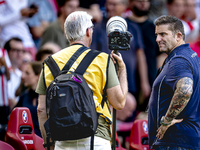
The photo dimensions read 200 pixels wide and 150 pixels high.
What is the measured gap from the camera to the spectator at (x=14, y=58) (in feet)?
18.9

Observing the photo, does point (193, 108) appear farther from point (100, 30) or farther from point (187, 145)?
point (100, 30)

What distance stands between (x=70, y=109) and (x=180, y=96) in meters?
0.91

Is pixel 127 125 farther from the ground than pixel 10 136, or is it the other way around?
pixel 10 136

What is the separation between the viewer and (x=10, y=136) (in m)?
3.57

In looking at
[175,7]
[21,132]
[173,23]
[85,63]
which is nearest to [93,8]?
[175,7]

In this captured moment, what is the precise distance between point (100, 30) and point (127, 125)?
1.56 m

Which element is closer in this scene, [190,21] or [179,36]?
[179,36]

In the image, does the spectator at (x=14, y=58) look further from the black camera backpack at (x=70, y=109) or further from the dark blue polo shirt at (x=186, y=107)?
the black camera backpack at (x=70, y=109)

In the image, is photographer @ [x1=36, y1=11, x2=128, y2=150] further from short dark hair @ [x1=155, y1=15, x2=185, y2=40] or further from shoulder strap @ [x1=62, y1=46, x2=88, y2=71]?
short dark hair @ [x1=155, y1=15, x2=185, y2=40]

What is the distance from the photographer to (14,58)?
6.02 metres

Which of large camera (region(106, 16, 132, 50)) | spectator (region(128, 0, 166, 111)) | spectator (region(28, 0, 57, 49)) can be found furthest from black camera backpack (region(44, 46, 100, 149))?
spectator (region(28, 0, 57, 49))

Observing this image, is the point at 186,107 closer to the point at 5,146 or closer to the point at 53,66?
the point at 53,66

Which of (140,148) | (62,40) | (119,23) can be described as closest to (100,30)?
(62,40)

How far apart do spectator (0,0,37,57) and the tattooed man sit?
12.5ft
